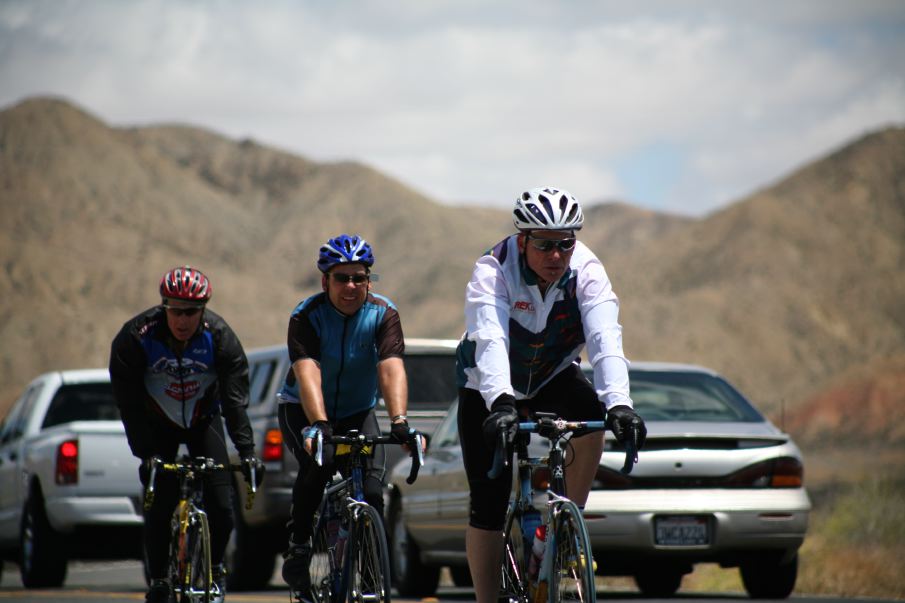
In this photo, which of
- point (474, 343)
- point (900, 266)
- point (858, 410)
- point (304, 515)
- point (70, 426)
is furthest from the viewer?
point (900, 266)

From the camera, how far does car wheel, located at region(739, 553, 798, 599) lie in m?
11.7

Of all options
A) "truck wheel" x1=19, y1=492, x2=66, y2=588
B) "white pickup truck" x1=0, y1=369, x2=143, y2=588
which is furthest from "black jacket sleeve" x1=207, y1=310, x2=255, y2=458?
"truck wheel" x1=19, y1=492, x2=66, y2=588

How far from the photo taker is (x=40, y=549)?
574 inches

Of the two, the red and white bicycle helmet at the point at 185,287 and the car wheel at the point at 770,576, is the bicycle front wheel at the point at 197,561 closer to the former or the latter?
the red and white bicycle helmet at the point at 185,287

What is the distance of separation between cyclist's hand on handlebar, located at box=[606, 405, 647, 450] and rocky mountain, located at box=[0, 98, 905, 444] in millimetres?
58519

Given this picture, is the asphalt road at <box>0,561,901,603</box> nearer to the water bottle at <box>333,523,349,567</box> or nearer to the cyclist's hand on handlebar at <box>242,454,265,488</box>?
the cyclist's hand on handlebar at <box>242,454,265,488</box>

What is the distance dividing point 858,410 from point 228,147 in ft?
267

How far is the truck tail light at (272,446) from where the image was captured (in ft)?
43.0

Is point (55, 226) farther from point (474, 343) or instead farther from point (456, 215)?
point (474, 343)

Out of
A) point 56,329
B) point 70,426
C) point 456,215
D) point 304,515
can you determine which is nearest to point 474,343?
point 304,515

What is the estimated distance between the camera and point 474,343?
6855 mm

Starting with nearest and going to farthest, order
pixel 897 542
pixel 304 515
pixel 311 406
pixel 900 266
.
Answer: pixel 311 406, pixel 304 515, pixel 897 542, pixel 900 266

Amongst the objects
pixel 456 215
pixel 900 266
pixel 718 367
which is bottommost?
pixel 718 367

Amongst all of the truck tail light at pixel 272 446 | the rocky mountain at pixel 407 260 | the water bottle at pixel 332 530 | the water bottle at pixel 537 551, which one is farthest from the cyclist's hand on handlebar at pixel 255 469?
the rocky mountain at pixel 407 260
